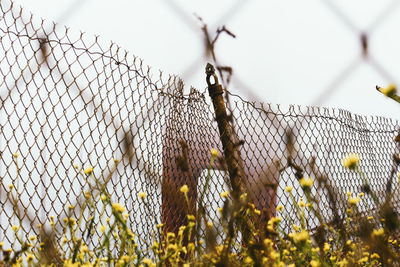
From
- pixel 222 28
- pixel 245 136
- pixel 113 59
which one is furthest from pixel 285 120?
pixel 222 28

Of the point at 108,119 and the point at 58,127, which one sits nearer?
the point at 58,127

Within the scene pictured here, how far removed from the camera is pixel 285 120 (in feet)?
12.8

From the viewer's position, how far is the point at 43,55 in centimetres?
240

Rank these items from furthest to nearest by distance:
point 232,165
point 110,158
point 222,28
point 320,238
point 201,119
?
point 201,119 → point 110,158 → point 232,165 → point 320,238 → point 222,28

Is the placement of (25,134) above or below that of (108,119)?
below

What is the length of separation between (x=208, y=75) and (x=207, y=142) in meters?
1.23

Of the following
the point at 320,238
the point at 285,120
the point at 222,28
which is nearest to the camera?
the point at 222,28

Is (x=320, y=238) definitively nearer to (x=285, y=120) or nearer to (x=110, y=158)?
(x=110, y=158)

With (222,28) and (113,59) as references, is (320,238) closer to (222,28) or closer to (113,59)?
(222,28)

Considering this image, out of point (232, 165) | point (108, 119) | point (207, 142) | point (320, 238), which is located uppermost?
point (207, 142)

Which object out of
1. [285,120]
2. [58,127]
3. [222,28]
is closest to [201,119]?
[285,120]

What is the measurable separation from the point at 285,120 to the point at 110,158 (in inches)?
64.9

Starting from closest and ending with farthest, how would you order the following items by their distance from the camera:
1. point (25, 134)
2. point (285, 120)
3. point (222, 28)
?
point (222, 28) < point (25, 134) < point (285, 120)

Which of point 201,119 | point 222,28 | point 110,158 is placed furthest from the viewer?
point 201,119
